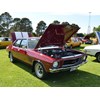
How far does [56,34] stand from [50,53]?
89 cm

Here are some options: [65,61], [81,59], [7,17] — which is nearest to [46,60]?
[65,61]

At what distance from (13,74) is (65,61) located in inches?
91.8

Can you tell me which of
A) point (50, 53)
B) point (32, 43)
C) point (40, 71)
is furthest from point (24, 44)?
point (40, 71)

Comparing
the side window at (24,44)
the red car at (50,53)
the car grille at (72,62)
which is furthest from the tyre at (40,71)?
the side window at (24,44)

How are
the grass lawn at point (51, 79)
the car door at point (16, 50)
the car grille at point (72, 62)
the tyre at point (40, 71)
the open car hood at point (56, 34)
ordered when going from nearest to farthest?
the grass lawn at point (51, 79), the car grille at point (72, 62), the tyre at point (40, 71), the open car hood at point (56, 34), the car door at point (16, 50)

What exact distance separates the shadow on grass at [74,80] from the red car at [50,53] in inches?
16.3

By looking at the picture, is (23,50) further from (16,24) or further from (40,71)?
(16,24)

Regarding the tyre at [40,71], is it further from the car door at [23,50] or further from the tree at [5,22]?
the tree at [5,22]

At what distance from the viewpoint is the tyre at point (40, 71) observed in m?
6.77

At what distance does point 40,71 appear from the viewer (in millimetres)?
7090

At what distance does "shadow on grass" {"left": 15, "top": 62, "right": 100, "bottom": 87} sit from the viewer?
20.9 feet

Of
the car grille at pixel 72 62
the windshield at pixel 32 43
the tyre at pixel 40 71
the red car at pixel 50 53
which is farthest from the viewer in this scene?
the windshield at pixel 32 43

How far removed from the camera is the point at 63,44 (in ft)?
27.7

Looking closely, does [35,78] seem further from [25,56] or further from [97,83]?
[97,83]
